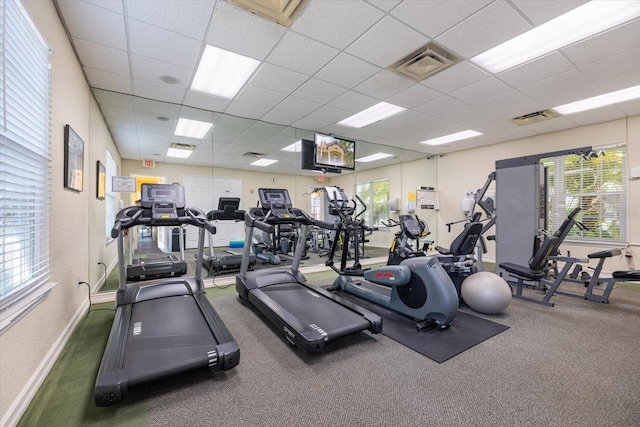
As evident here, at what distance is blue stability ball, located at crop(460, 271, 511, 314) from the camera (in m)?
3.05

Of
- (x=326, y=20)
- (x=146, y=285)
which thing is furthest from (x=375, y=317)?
(x=326, y=20)

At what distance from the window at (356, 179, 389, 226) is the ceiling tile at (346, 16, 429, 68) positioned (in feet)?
17.8

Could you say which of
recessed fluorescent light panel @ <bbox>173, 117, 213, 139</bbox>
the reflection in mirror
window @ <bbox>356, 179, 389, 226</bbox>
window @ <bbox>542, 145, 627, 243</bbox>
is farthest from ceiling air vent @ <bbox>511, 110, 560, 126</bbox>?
recessed fluorescent light panel @ <bbox>173, 117, 213, 139</bbox>

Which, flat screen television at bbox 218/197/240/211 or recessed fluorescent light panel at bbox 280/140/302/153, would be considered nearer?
flat screen television at bbox 218/197/240/211

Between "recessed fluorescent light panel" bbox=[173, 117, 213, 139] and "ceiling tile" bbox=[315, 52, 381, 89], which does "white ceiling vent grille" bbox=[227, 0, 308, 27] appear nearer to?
"ceiling tile" bbox=[315, 52, 381, 89]

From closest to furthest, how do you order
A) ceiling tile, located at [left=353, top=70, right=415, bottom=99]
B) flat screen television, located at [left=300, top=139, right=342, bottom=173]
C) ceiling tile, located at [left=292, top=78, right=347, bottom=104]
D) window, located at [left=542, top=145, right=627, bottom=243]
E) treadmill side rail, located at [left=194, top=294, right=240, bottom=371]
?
treadmill side rail, located at [left=194, top=294, right=240, bottom=371] → ceiling tile, located at [left=353, top=70, right=415, bottom=99] → ceiling tile, located at [left=292, top=78, right=347, bottom=104] → window, located at [left=542, top=145, right=627, bottom=243] → flat screen television, located at [left=300, top=139, right=342, bottom=173]

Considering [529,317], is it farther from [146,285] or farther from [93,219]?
[93,219]

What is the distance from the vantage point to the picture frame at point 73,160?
8.20 ft

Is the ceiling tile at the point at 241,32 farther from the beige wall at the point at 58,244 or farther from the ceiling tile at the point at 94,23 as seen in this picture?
the beige wall at the point at 58,244

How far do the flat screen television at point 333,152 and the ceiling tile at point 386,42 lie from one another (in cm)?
254

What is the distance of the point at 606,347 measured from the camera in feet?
7.86

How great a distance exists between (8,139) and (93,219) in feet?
8.53

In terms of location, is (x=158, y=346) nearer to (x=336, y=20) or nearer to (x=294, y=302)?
(x=294, y=302)

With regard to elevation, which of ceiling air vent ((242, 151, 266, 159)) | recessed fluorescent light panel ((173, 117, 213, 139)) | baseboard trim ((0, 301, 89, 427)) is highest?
recessed fluorescent light panel ((173, 117, 213, 139))
